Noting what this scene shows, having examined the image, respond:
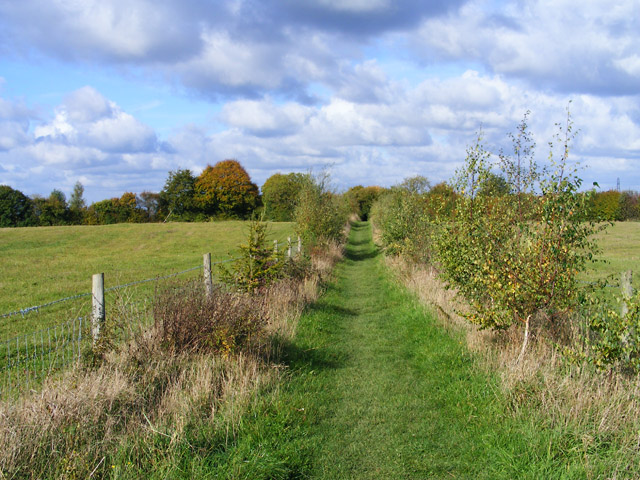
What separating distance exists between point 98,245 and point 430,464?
38.1 metres

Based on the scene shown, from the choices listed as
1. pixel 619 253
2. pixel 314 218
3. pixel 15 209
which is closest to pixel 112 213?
pixel 15 209

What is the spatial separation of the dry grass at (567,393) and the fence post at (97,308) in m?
5.11

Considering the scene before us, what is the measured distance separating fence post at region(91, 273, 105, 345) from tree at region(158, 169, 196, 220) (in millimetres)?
65961

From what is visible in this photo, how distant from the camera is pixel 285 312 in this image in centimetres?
954

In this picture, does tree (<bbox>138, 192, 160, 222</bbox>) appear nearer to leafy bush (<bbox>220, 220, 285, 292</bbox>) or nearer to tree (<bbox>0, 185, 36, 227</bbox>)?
tree (<bbox>0, 185, 36, 227</bbox>)

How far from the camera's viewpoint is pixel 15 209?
58719 millimetres

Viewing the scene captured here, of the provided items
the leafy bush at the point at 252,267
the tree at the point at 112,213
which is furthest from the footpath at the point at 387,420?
the tree at the point at 112,213

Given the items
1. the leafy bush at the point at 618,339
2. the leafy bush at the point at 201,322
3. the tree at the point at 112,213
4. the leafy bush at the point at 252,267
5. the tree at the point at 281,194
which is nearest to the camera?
the leafy bush at the point at 618,339

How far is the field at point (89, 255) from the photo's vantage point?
1636 cm

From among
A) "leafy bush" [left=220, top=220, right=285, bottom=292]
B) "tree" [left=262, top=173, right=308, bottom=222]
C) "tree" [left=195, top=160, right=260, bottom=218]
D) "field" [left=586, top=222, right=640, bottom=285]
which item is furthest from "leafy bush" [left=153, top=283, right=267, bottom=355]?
"tree" [left=195, top=160, right=260, bottom=218]

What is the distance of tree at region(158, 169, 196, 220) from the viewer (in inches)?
2749

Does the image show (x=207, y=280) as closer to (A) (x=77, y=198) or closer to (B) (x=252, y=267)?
(B) (x=252, y=267)

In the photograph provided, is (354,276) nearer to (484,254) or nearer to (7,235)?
(484,254)

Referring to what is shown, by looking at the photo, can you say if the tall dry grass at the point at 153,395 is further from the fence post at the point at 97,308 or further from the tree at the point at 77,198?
the tree at the point at 77,198
